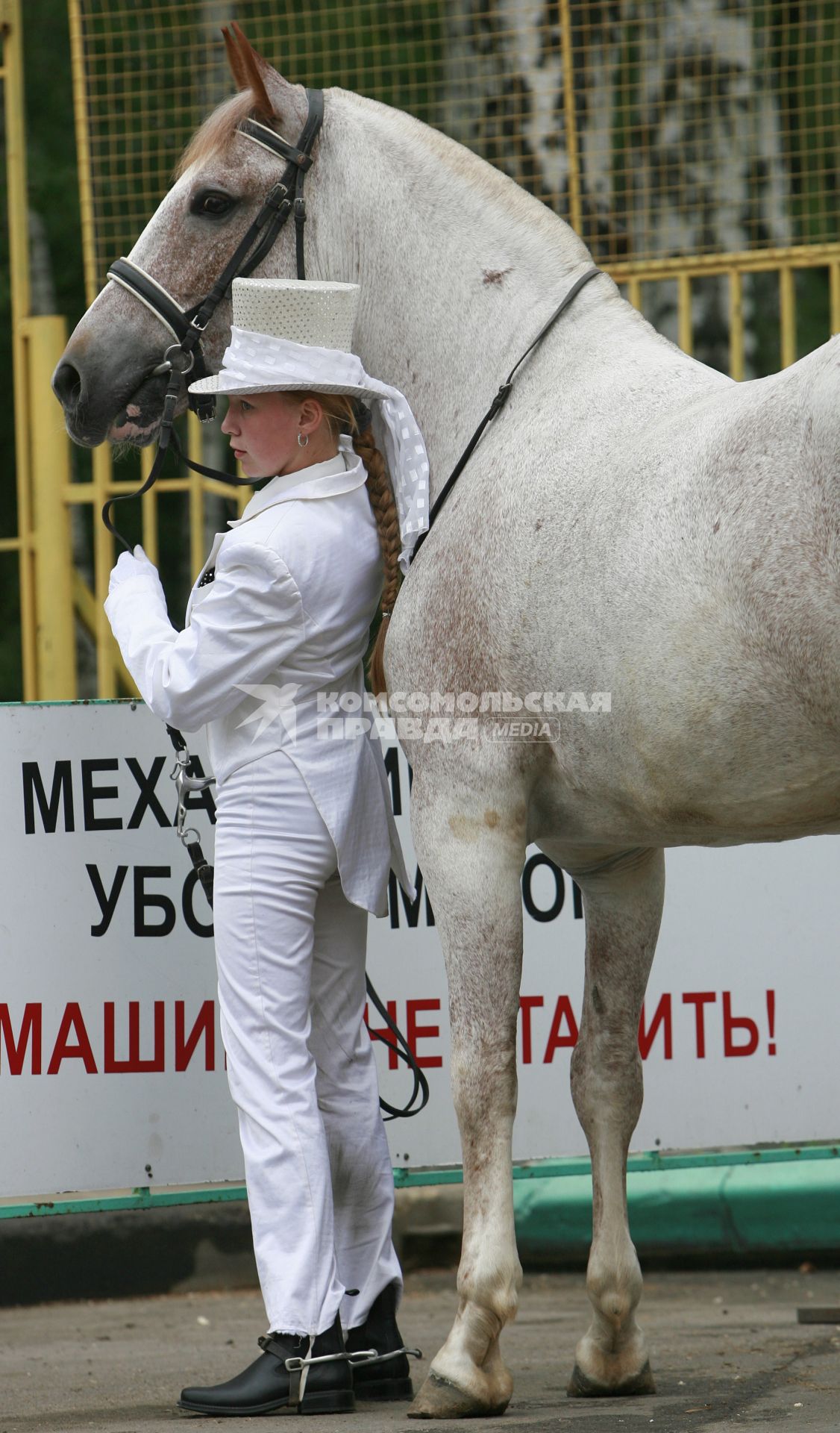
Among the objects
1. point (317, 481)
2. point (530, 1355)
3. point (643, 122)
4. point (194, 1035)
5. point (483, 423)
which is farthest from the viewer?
point (643, 122)

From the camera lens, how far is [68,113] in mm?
12320

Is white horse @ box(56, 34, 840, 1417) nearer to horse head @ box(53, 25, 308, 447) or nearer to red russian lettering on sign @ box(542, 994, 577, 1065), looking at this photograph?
horse head @ box(53, 25, 308, 447)

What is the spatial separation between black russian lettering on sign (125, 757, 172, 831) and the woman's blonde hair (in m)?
0.93

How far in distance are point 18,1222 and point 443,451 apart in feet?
8.95

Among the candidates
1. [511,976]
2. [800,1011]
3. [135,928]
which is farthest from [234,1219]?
[511,976]

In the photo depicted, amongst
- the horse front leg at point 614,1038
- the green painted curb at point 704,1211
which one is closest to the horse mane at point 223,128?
the horse front leg at point 614,1038

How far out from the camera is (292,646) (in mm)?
3285

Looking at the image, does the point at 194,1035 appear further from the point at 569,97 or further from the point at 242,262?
the point at 569,97

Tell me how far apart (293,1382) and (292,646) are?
1.32 m

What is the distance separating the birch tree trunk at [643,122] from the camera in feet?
20.4

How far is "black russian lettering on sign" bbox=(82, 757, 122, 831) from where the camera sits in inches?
166

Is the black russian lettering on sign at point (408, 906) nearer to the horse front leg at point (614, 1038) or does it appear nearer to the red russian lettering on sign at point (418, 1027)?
the red russian lettering on sign at point (418, 1027)

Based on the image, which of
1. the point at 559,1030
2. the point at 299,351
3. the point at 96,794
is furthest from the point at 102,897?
the point at 299,351

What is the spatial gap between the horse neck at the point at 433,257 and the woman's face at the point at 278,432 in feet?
0.56
